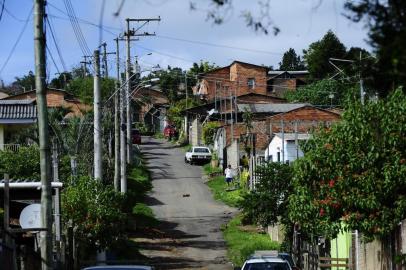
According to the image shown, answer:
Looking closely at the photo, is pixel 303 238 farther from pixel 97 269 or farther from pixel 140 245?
pixel 97 269

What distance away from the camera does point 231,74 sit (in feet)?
305

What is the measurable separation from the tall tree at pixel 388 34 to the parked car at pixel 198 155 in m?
64.7

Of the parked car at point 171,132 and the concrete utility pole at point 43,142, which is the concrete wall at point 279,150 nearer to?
the concrete utility pole at point 43,142

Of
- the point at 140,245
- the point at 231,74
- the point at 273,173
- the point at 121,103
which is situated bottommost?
the point at 140,245

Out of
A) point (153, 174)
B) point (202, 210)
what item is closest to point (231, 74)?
point (153, 174)

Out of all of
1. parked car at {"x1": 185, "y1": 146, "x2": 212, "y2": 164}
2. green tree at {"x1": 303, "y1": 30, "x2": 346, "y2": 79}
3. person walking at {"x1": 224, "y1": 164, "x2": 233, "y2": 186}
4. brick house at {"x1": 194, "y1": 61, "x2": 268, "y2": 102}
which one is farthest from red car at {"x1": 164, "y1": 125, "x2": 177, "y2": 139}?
person walking at {"x1": 224, "y1": 164, "x2": 233, "y2": 186}

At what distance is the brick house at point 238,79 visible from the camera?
298 feet

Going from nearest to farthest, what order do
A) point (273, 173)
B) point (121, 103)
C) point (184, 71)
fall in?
point (273, 173), point (121, 103), point (184, 71)

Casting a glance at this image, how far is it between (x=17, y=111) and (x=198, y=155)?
26417 mm

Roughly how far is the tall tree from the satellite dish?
1250 cm

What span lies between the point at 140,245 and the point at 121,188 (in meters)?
4.46

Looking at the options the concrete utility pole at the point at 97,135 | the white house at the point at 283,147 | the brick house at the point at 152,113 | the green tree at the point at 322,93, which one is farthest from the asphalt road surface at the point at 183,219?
the brick house at the point at 152,113

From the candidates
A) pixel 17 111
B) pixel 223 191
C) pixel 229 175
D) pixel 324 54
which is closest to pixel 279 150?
pixel 223 191

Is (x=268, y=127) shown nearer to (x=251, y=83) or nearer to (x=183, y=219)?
(x=183, y=219)
